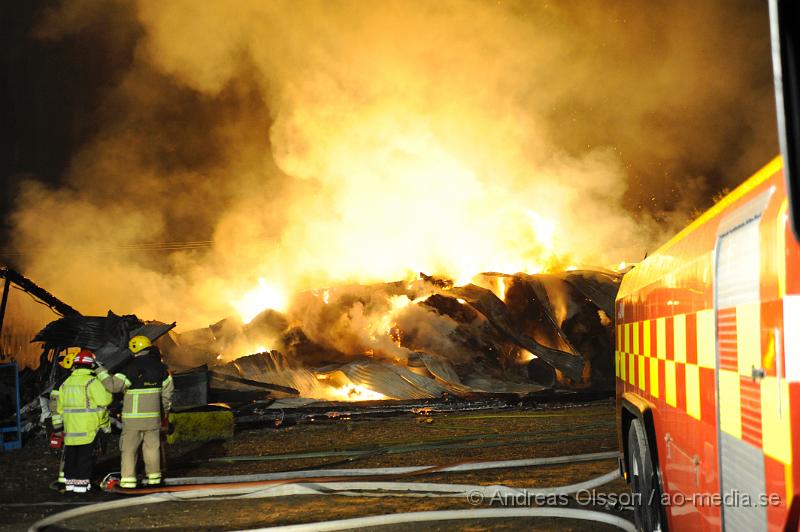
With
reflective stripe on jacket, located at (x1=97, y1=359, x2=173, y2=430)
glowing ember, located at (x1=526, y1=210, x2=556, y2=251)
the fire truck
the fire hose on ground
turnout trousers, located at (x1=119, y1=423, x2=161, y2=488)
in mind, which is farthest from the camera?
glowing ember, located at (x1=526, y1=210, x2=556, y2=251)

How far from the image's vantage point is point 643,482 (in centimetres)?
438

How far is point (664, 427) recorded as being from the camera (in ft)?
12.3

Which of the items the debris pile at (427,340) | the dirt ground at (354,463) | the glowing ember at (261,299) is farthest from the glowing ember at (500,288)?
the glowing ember at (261,299)

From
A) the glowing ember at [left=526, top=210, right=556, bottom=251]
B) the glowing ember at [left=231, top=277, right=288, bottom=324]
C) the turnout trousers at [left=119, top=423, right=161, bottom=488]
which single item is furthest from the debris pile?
the turnout trousers at [left=119, top=423, right=161, bottom=488]

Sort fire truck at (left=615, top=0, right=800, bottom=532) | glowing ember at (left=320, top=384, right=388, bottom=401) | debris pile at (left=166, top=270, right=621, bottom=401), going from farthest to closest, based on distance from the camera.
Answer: debris pile at (left=166, top=270, right=621, bottom=401)
glowing ember at (left=320, top=384, right=388, bottom=401)
fire truck at (left=615, top=0, right=800, bottom=532)

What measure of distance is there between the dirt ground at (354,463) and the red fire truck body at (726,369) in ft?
7.75

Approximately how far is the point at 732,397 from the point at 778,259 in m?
0.64

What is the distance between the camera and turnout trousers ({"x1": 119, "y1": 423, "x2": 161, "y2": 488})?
25.8 feet

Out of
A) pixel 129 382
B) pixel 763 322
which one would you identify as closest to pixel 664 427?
pixel 763 322

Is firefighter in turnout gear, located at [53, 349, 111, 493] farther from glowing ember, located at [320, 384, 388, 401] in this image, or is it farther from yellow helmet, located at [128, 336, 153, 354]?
glowing ember, located at [320, 384, 388, 401]

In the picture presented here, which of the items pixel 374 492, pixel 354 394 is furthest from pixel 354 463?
pixel 354 394

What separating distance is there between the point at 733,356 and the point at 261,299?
78.5 feet

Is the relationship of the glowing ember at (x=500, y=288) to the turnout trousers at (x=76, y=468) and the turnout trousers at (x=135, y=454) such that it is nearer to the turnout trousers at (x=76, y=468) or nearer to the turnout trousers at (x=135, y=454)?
the turnout trousers at (x=135, y=454)

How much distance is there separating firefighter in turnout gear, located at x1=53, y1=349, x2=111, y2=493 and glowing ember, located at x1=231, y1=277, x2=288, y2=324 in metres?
16.4
